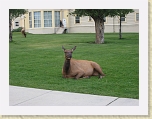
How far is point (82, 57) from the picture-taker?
952 cm

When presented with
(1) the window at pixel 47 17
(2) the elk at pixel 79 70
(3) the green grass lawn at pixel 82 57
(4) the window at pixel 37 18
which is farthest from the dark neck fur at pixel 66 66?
(1) the window at pixel 47 17

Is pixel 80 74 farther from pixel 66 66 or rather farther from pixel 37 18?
pixel 37 18

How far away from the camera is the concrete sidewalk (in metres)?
4.89

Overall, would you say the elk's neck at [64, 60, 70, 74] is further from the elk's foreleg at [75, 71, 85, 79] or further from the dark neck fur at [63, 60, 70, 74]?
Answer: the elk's foreleg at [75, 71, 85, 79]

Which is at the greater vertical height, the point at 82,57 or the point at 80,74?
the point at 82,57

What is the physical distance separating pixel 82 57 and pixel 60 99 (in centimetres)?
450

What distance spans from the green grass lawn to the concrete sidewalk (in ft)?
1.01

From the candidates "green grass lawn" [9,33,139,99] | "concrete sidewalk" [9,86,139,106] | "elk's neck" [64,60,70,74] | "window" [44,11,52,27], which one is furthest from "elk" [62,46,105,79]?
"window" [44,11,52,27]

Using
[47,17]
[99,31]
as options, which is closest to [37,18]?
[47,17]

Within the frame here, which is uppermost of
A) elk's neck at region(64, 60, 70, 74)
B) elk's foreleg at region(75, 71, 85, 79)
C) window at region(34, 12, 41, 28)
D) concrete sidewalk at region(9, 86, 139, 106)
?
window at region(34, 12, 41, 28)

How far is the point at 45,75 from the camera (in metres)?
7.13

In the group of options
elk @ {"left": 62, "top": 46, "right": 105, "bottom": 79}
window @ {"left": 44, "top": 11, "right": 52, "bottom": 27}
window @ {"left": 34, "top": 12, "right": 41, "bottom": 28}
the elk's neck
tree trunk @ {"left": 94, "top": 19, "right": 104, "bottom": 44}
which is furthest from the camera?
window @ {"left": 44, "top": 11, "right": 52, "bottom": 27}
